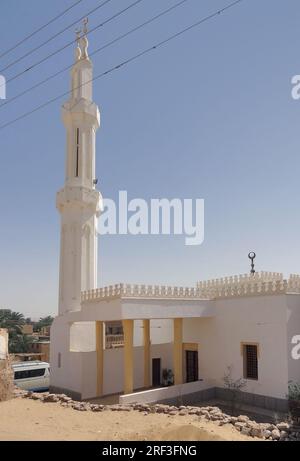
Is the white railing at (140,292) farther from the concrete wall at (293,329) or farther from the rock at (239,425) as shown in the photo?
the rock at (239,425)

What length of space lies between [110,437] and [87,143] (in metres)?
16.1

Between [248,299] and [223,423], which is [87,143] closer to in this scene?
[248,299]

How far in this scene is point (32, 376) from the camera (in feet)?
83.1

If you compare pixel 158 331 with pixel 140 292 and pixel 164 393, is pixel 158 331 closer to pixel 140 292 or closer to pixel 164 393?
pixel 164 393

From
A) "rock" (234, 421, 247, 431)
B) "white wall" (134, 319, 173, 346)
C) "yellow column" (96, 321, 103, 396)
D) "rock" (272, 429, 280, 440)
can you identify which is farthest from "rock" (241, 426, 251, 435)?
"white wall" (134, 319, 173, 346)

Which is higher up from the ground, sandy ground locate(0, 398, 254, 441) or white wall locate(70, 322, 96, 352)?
white wall locate(70, 322, 96, 352)

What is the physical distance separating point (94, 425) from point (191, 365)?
31.5ft

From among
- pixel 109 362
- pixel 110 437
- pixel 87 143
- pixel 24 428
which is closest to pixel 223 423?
pixel 110 437

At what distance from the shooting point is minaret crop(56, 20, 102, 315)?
2058cm

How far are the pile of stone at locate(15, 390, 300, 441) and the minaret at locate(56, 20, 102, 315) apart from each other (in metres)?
7.54

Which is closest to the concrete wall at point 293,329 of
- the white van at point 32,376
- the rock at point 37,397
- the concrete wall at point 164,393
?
the concrete wall at point 164,393

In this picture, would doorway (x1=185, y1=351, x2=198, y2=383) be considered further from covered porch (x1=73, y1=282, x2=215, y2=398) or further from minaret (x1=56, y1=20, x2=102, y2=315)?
minaret (x1=56, y1=20, x2=102, y2=315)

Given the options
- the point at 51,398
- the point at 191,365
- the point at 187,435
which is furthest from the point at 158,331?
the point at 187,435

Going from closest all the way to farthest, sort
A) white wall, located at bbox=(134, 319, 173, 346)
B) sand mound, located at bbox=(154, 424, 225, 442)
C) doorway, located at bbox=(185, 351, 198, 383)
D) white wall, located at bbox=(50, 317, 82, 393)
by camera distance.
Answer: sand mound, located at bbox=(154, 424, 225, 442) → white wall, located at bbox=(50, 317, 82, 393) → doorway, located at bbox=(185, 351, 198, 383) → white wall, located at bbox=(134, 319, 173, 346)
